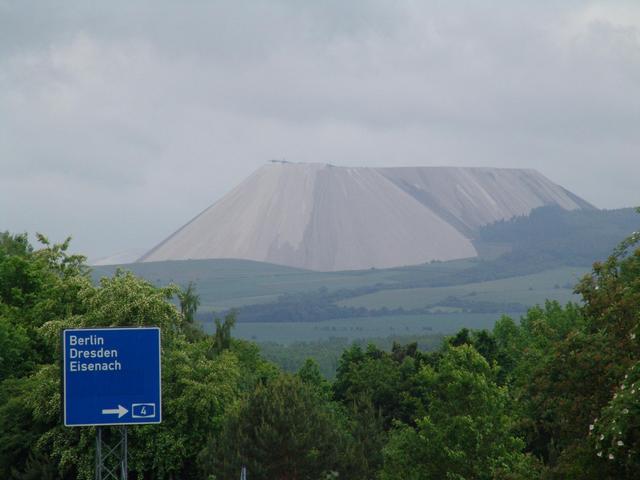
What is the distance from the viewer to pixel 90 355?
3139 cm

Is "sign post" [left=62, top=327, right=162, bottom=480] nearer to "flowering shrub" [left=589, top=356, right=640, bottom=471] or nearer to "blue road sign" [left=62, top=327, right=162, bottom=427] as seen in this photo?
"blue road sign" [left=62, top=327, right=162, bottom=427]

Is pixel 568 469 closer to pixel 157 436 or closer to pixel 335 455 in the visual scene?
pixel 335 455

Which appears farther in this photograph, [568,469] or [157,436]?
[157,436]

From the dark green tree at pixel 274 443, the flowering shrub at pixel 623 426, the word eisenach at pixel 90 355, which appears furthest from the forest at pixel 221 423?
the flowering shrub at pixel 623 426

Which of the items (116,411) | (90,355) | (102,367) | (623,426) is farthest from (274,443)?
(623,426)

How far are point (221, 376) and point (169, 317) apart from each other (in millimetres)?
3968

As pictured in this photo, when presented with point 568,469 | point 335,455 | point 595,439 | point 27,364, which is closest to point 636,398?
point 595,439

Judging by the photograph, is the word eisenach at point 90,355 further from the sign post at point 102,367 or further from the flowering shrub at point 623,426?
the flowering shrub at point 623,426

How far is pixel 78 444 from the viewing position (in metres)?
54.8

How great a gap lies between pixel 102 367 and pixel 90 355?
0.42m

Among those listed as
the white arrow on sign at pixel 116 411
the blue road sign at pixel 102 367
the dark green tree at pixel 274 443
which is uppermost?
the blue road sign at pixel 102 367

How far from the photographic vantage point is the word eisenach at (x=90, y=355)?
1235 inches

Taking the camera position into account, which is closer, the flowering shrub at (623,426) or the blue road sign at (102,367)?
the flowering shrub at (623,426)

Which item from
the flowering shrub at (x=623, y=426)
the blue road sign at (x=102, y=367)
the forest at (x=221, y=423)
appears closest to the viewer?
the flowering shrub at (x=623, y=426)
